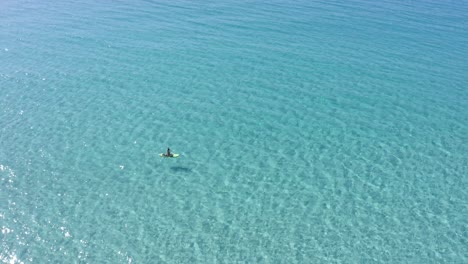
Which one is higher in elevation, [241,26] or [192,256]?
[241,26]

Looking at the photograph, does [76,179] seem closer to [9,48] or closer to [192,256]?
[192,256]

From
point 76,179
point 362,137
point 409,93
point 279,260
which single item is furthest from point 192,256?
point 409,93

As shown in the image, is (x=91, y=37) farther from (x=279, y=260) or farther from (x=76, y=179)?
(x=279, y=260)

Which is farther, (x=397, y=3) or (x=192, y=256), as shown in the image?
(x=397, y=3)

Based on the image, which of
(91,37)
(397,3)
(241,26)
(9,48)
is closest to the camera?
(9,48)

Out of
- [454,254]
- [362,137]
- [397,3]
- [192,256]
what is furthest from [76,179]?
[397,3]

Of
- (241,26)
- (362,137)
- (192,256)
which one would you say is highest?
(241,26)

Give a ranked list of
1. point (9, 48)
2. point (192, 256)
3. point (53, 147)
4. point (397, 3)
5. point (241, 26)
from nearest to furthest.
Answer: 1. point (192, 256)
2. point (53, 147)
3. point (9, 48)
4. point (241, 26)
5. point (397, 3)
